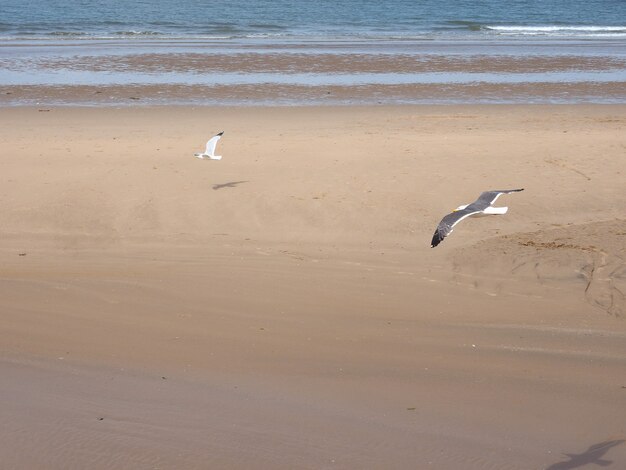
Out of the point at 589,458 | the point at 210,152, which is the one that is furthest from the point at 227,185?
the point at 589,458

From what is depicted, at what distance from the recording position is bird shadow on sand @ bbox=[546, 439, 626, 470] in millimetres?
4445

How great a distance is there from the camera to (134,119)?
1358cm

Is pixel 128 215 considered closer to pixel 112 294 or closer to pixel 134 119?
pixel 112 294

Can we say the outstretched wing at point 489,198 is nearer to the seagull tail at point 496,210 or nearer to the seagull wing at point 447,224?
the seagull tail at point 496,210

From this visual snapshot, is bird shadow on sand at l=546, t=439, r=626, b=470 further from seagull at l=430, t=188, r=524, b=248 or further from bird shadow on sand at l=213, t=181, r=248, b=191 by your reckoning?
bird shadow on sand at l=213, t=181, r=248, b=191

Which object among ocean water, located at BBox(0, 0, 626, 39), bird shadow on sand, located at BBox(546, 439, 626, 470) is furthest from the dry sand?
ocean water, located at BBox(0, 0, 626, 39)

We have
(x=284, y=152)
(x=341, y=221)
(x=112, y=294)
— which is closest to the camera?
(x=112, y=294)

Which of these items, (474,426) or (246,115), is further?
(246,115)

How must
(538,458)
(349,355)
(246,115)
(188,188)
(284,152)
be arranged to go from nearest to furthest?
(538,458)
(349,355)
(188,188)
(284,152)
(246,115)

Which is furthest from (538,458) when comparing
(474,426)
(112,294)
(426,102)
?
(426,102)

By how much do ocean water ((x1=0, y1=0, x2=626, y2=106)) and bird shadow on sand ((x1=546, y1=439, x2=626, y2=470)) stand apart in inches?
451

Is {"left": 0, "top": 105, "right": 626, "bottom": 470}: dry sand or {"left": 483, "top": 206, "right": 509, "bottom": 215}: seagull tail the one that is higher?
{"left": 483, "top": 206, "right": 509, "bottom": 215}: seagull tail

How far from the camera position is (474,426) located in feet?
15.8

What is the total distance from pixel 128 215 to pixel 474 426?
4.90 meters
